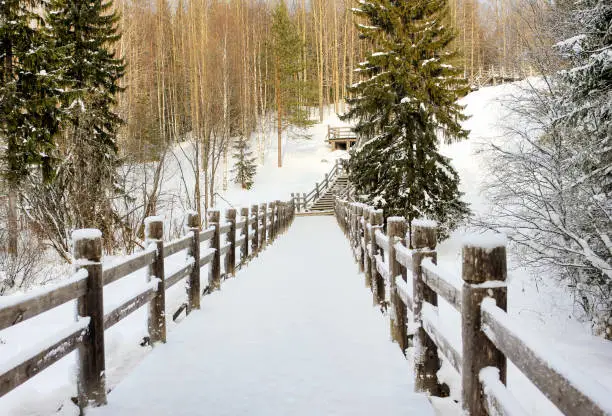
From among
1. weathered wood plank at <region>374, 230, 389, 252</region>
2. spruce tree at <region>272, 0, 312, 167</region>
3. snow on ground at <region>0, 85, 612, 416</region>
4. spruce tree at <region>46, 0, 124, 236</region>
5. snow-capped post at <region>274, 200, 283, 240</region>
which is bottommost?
snow on ground at <region>0, 85, 612, 416</region>

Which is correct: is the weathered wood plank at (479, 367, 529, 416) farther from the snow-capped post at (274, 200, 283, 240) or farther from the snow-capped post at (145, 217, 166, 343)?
the snow-capped post at (274, 200, 283, 240)

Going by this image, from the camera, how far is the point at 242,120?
44812 mm

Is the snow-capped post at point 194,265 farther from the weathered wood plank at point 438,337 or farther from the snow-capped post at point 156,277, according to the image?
the weathered wood plank at point 438,337

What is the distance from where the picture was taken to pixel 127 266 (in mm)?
4039

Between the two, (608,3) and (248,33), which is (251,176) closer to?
(248,33)

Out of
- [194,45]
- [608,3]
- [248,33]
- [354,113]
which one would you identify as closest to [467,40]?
[248,33]

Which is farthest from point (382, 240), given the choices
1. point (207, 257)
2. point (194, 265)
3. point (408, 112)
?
point (408, 112)

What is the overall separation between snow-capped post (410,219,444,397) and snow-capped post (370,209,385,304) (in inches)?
105

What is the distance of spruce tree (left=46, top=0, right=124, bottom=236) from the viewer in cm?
1194

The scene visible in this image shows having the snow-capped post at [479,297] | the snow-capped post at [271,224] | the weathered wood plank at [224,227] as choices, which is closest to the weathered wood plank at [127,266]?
the snow-capped post at [479,297]

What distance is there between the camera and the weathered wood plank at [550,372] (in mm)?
1330

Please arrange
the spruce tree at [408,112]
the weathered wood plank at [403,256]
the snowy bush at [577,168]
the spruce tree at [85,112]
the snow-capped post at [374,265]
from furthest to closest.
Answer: the spruce tree at [408,112] → the spruce tree at [85,112] → the snowy bush at [577,168] → the snow-capped post at [374,265] → the weathered wood plank at [403,256]

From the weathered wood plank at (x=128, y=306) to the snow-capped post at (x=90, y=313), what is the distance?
0.21 m

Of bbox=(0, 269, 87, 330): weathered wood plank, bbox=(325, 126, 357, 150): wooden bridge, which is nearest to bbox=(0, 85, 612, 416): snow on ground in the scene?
bbox=(0, 269, 87, 330): weathered wood plank
